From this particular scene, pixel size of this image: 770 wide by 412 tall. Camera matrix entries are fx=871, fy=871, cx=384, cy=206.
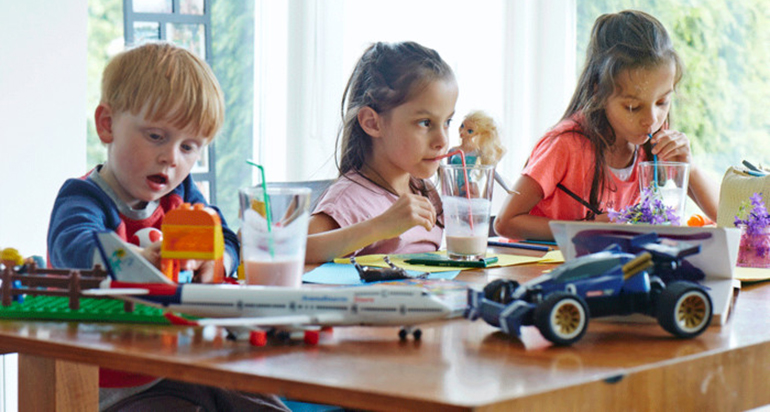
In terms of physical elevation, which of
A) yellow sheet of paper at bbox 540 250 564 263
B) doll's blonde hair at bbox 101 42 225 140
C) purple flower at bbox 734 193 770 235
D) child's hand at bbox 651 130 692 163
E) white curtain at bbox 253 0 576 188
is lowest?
yellow sheet of paper at bbox 540 250 564 263

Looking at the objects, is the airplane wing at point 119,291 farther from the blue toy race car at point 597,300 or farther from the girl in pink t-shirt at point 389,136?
the girl in pink t-shirt at point 389,136

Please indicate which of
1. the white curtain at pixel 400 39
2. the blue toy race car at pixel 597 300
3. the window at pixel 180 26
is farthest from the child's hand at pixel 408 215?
the window at pixel 180 26

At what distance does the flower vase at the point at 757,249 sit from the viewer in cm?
137

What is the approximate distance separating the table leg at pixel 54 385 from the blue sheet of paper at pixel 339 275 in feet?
→ 1.11

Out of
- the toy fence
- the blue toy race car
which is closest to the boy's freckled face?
the toy fence

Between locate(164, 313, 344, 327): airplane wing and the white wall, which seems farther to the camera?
the white wall

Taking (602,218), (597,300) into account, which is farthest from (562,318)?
(602,218)

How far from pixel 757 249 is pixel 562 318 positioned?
75 cm

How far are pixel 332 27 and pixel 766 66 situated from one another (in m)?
1.81

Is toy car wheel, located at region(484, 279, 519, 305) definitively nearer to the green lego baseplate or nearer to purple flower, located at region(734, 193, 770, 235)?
the green lego baseplate

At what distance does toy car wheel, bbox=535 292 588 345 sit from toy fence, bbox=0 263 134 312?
1.29 feet

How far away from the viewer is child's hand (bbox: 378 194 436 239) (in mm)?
1380

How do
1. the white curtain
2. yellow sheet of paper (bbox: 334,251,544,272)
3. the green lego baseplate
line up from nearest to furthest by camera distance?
the green lego baseplate
yellow sheet of paper (bbox: 334,251,544,272)
the white curtain

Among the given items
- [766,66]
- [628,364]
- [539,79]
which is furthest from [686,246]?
[539,79]
